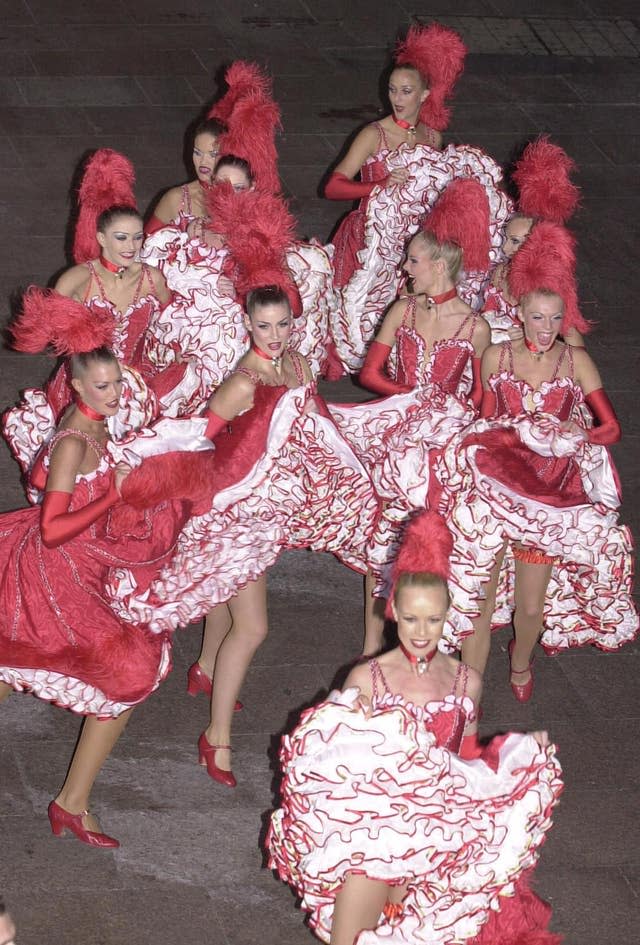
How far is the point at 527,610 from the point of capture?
6.82 metres

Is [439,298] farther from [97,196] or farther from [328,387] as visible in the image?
[328,387]

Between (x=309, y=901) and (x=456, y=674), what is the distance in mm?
860

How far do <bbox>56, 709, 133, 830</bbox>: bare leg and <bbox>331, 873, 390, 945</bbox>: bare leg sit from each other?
3.96 feet

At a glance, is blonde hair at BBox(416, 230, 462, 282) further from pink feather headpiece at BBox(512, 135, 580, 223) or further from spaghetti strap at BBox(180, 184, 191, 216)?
spaghetti strap at BBox(180, 184, 191, 216)

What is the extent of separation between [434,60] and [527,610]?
3145 millimetres

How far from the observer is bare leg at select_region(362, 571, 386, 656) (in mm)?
6922

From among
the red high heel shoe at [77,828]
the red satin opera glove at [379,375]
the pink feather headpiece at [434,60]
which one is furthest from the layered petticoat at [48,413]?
the pink feather headpiece at [434,60]

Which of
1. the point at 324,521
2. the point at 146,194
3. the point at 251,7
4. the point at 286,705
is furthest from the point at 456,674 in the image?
the point at 251,7

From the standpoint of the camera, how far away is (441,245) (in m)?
6.85

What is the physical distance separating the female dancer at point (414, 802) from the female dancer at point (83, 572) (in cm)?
95

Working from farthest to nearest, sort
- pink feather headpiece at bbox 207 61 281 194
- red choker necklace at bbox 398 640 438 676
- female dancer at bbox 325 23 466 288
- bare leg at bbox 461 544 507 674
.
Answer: female dancer at bbox 325 23 466 288 < pink feather headpiece at bbox 207 61 281 194 < bare leg at bbox 461 544 507 674 < red choker necklace at bbox 398 640 438 676

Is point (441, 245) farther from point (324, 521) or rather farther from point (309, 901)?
point (309, 901)

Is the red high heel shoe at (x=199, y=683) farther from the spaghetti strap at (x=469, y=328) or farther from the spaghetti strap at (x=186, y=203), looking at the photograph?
the spaghetti strap at (x=186, y=203)

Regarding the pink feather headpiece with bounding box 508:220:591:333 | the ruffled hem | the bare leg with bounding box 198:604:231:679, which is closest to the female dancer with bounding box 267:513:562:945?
the ruffled hem
